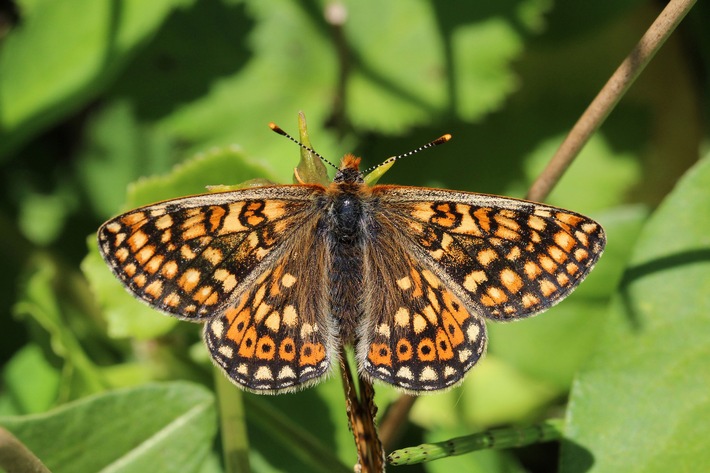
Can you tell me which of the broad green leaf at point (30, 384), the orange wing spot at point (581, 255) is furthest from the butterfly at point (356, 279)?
the broad green leaf at point (30, 384)

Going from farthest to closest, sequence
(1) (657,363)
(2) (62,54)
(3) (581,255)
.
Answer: (2) (62,54), (1) (657,363), (3) (581,255)

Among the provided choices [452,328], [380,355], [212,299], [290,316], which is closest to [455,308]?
[452,328]

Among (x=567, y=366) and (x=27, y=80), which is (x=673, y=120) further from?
(x=27, y=80)

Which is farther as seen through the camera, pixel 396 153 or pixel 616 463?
pixel 396 153

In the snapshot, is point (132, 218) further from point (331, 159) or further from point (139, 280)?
point (331, 159)

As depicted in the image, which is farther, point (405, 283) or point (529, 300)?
point (405, 283)

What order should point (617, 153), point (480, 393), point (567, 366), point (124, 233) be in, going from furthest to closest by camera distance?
point (617, 153) → point (480, 393) → point (567, 366) → point (124, 233)

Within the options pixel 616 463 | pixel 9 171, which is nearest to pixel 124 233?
pixel 616 463
